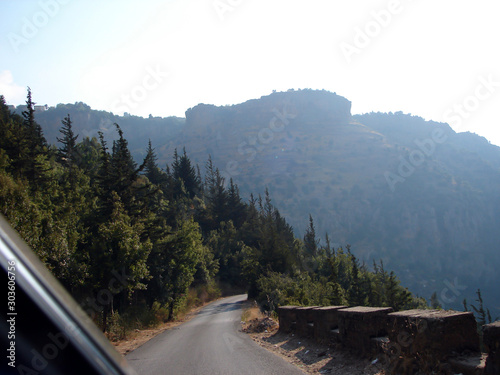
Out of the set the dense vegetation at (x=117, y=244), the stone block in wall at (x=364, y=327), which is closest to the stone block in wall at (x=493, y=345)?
the stone block in wall at (x=364, y=327)

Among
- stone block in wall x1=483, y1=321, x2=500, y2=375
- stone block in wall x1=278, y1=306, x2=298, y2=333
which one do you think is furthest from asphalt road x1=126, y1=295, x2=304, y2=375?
stone block in wall x1=483, y1=321, x2=500, y2=375

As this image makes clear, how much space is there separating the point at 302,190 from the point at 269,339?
17494 cm

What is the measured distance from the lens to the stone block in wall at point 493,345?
356 centimetres

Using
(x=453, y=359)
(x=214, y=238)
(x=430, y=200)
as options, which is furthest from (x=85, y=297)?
(x=430, y=200)

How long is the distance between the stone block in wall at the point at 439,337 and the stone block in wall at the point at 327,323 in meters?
3.69

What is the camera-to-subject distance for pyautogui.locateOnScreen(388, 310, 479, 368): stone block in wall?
465cm

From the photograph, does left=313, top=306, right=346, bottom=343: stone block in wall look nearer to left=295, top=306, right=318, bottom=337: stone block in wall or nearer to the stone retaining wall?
left=295, top=306, right=318, bottom=337: stone block in wall

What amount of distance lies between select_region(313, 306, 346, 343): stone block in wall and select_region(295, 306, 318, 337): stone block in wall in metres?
0.76

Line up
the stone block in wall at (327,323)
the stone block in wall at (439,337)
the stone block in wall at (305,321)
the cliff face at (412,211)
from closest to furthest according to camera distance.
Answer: the stone block in wall at (439,337) < the stone block in wall at (327,323) < the stone block in wall at (305,321) < the cliff face at (412,211)

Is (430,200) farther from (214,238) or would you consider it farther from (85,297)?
(85,297)

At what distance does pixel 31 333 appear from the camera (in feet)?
13.5

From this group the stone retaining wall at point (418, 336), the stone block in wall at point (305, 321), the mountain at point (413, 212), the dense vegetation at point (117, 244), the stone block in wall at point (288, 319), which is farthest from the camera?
the mountain at point (413, 212)

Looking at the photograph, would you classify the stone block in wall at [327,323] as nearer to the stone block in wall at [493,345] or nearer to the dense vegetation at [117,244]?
the stone block in wall at [493,345]

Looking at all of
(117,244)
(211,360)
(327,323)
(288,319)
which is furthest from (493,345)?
(117,244)
